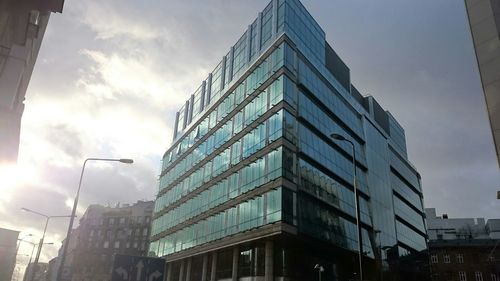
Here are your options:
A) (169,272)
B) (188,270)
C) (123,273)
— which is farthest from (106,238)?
(123,273)

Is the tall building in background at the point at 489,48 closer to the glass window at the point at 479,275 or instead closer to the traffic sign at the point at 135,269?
the traffic sign at the point at 135,269

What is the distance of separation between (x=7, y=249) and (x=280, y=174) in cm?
3970

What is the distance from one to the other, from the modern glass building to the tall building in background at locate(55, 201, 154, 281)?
51.1 meters

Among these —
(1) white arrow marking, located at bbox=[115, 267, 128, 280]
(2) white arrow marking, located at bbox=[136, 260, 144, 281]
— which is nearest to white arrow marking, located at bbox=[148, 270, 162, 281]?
(2) white arrow marking, located at bbox=[136, 260, 144, 281]

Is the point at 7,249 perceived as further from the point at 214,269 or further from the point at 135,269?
the point at 135,269

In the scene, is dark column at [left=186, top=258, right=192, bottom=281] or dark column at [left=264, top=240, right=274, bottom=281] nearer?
dark column at [left=264, top=240, right=274, bottom=281]

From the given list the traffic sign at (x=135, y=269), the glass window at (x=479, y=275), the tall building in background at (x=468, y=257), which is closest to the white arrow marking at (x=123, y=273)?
the traffic sign at (x=135, y=269)

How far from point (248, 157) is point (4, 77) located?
3519 cm

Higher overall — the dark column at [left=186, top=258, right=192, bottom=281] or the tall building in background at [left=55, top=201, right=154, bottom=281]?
the tall building in background at [left=55, top=201, right=154, bottom=281]

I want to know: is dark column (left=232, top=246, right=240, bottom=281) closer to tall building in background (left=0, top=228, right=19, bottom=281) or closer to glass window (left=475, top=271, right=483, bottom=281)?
tall building in background (left=0, top=228, right=19, bottom=281)

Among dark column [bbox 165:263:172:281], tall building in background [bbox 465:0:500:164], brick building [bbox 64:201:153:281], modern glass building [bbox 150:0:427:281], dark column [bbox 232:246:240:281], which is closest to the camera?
tall building in background [bbox 465:0:500:164]

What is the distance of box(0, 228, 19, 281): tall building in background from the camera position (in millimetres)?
52000

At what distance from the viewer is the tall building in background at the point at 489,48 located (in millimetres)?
16188

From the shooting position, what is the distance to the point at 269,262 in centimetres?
3644
